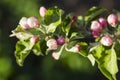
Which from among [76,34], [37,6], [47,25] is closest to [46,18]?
[47,25]

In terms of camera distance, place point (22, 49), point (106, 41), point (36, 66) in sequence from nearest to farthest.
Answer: point (106, 41), point (22, 49), point (36, 66)

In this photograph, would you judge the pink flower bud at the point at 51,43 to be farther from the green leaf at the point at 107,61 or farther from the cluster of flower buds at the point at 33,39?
the green leaf at the point at 107,61

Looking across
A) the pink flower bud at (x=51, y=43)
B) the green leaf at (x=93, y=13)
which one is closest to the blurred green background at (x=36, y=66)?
the green leaf at (x=93, y=13)

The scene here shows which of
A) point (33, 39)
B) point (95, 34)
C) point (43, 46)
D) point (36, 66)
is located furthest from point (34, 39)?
point (36, 66)

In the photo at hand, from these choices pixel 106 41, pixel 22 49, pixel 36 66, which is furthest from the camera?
pixel 36 66

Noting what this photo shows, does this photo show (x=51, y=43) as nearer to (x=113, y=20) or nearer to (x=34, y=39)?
(x=34, y=39)

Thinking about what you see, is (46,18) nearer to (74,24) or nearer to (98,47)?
(74,24)
